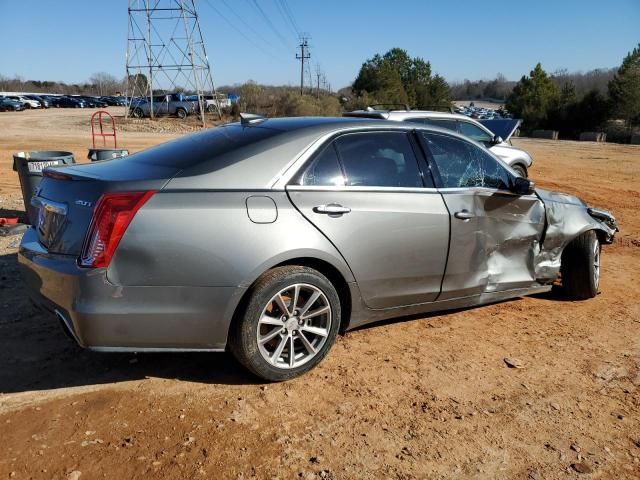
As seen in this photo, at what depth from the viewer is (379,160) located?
3.87 m

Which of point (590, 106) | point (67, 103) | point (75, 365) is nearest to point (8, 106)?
point (67, 103)

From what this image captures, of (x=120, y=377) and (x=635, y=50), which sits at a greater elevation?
(x=635, y=50)

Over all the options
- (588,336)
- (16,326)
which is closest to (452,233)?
(588,336)

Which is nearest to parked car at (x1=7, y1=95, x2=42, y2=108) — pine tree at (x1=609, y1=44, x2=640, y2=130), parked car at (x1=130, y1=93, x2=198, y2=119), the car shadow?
parked car at (x1=130, y1=93, x2=198, y2=119)

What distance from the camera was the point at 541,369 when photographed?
380 cm

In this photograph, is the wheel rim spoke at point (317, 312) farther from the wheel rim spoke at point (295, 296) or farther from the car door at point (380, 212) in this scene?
the car door at point (380, 212)

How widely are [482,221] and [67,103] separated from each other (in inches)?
2847

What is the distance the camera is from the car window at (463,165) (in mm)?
4184

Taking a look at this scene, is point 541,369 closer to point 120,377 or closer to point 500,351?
point 500,351

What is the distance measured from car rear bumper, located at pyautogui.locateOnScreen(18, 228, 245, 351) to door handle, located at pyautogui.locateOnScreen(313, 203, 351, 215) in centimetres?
71

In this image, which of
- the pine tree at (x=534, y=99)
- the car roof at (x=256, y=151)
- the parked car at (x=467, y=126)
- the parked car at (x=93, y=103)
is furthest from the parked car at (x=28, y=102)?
the car roof at (x=256, y=151)

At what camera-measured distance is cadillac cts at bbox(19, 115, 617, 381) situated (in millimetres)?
3004

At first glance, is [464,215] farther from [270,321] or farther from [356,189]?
[270,321]

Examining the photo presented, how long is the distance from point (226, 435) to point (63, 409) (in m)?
0.98
